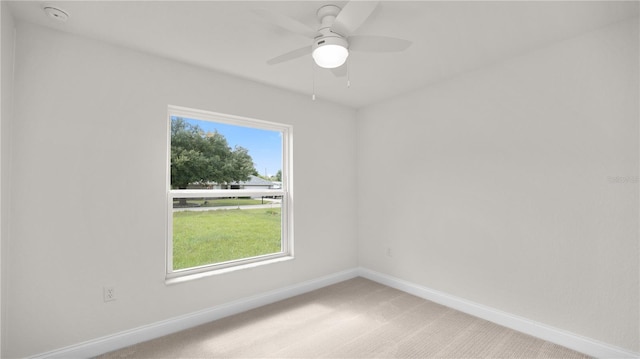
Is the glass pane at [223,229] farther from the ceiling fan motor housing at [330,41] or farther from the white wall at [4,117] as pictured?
the ceiling fan motor housing at [330,41]

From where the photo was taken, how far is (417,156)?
3340mm

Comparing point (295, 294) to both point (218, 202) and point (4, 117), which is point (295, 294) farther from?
point (4, 117)

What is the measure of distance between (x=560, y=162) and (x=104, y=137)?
3.61m

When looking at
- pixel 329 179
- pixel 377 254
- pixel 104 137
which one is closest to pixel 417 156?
pixel 329 179

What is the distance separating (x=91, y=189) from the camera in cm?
217

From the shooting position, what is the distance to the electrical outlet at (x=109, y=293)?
219 centimetres

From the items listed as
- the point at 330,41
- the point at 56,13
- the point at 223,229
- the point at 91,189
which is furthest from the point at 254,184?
the point at 56,13

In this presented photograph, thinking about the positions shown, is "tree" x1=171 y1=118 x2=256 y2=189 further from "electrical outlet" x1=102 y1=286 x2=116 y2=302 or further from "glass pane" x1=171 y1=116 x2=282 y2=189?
"electrical outlet" x1=102 y1=286 x2=116 y2=302

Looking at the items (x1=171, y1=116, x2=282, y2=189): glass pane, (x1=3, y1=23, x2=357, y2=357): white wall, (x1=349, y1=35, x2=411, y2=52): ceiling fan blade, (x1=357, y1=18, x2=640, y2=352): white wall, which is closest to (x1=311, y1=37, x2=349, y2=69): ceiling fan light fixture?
(x1=349, y1=35, x2=411, y2=52): ceiling fan blade

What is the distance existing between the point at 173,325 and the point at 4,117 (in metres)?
1.91

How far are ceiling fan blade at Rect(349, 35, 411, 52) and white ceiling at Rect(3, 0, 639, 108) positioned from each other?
167 millimetres

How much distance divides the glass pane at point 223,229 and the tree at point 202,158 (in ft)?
0.72

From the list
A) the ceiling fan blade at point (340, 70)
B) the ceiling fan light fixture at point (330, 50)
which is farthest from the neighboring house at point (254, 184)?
the ceiling fan light fixture at point (330, 50)

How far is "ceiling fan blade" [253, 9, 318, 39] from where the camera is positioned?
1503 mm
